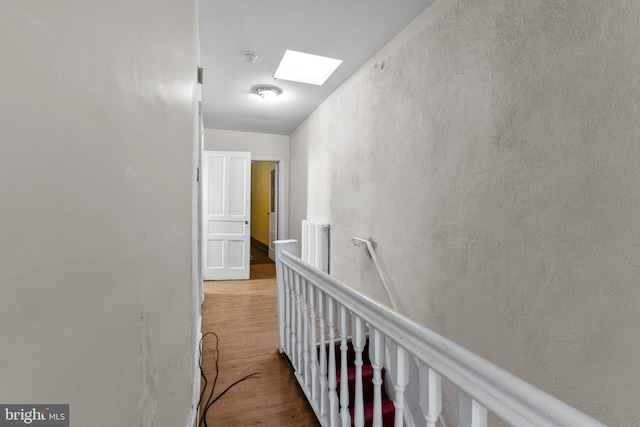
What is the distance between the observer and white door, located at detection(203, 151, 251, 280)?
448cm

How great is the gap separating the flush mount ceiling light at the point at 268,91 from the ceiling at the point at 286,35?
0.22 ft

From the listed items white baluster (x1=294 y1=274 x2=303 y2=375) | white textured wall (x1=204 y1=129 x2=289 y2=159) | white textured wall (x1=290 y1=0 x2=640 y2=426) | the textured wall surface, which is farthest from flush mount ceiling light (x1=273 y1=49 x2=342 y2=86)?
the textured wall surface

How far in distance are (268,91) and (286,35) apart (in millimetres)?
1077

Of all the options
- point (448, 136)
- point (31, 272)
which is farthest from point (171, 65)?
point (448, 136)

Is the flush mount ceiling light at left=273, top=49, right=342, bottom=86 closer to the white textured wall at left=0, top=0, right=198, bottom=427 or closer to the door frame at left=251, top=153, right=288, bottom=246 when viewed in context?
the white textured wall at left=0, top=0, right=198, bottom=427

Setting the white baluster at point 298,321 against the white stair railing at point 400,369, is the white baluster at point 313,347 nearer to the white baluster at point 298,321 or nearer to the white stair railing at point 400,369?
the white stair railing at point 400,369

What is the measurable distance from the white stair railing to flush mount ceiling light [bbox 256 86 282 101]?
2118 mm

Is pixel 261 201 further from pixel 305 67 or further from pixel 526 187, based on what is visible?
pixel 526 187

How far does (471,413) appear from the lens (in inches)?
25.1

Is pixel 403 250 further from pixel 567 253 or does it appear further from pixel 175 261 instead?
pixel 175 261

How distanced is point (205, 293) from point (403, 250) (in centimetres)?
294

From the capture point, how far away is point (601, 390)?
1.01 m

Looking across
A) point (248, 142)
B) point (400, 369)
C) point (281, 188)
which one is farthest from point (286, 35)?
point (281, 188)

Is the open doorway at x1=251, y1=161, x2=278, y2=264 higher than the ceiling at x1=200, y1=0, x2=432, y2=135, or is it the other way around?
the ceiling at x1=200, y1=0, x2=432, y2=135
